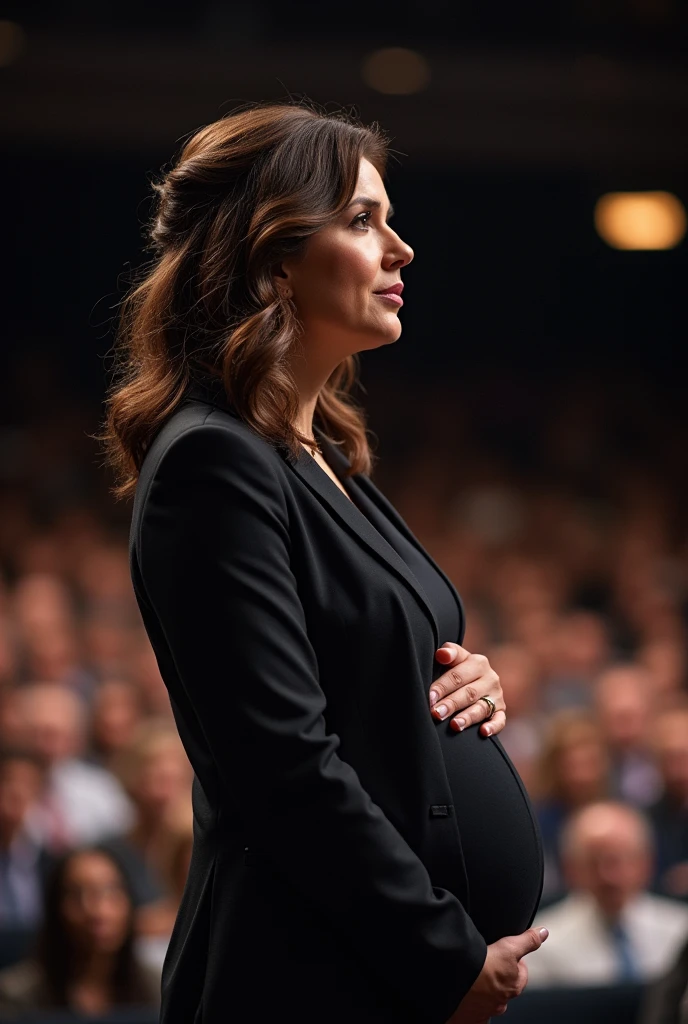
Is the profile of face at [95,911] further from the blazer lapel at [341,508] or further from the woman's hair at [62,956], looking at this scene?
the blazer lapel at [341,508]

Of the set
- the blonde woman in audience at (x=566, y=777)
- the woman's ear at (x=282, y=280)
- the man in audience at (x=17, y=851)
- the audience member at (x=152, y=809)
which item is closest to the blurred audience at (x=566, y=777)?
the blonde woman in audience at (x=566, y=777)

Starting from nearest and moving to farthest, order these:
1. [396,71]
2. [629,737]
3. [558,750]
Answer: [558,750] → [629,737] → [396,71]

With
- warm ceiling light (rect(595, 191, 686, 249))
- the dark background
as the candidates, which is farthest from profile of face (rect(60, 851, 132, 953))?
warm ceiling light (rect(595, 191, 686, 249))

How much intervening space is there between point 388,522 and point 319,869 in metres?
0.38

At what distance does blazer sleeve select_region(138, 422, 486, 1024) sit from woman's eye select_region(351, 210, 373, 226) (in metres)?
0.25

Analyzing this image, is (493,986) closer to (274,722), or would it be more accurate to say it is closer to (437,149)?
(274,722)

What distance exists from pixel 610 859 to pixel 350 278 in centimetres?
210

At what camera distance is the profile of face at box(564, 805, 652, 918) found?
9.73 feet

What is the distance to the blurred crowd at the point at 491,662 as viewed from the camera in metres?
2.86

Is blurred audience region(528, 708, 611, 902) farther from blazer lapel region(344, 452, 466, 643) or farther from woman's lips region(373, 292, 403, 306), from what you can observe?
woman's lips region(373, 292, 403, 306)

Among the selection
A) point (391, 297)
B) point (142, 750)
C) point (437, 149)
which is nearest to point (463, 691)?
point (391, 297)

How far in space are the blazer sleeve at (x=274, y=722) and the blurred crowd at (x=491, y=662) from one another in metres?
0.88

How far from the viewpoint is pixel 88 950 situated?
263cm

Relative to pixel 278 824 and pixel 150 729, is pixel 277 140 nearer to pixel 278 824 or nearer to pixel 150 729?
pixel 278 824
